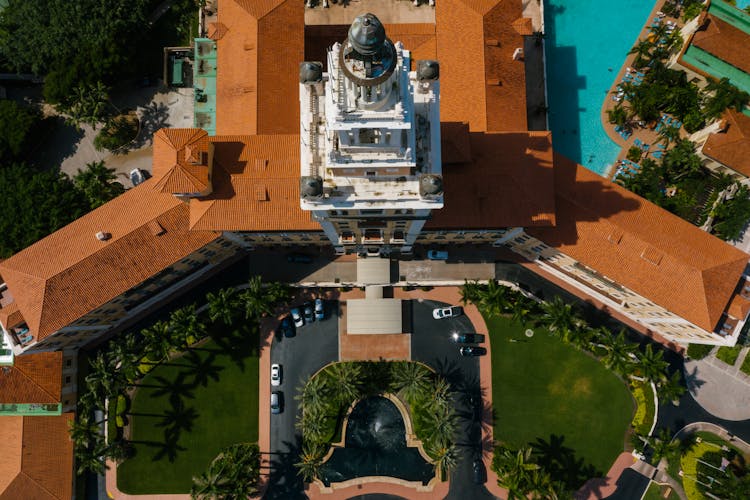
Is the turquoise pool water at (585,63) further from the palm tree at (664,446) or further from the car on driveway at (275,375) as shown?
the car on driveway at (275,375)

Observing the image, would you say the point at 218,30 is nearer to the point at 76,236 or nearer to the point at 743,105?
the point at 76,236

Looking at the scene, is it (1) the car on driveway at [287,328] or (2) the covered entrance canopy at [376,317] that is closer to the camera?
(2) the covered entrance canopy at [376,317]

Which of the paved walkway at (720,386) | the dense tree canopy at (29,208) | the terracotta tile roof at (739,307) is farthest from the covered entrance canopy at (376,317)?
the paved walkway at (720,386)

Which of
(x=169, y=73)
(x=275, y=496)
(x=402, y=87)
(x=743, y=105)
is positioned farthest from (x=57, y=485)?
(x=743, y=105)

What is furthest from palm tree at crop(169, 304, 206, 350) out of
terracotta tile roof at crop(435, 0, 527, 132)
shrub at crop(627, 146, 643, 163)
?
shrub at crop(627, 146, 643, 163)

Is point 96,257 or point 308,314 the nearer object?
point 96,257

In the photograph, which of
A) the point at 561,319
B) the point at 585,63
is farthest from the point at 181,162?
the point at 585,63

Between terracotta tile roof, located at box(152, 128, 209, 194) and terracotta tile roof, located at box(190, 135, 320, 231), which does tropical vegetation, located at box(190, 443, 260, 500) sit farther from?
terracotta tile roof, located at box(152, 128, 209, 194)

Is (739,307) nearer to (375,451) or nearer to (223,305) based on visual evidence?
(375,451)
